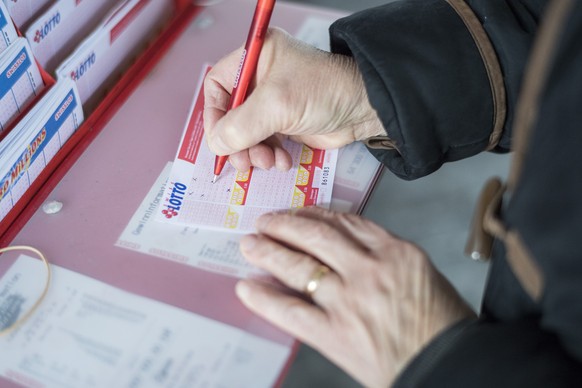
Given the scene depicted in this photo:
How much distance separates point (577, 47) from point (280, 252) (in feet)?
1.05

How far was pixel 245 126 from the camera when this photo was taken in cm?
67

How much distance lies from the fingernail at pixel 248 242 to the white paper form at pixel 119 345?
0.27 feet

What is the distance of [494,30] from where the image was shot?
68cm

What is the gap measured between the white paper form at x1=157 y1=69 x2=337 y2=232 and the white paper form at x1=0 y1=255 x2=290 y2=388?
0.39ft

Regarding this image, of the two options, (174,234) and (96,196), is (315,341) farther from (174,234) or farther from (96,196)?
(96,196)

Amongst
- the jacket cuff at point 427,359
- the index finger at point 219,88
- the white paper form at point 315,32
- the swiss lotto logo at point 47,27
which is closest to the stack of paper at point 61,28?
the swiss lotto logo at point 47,27

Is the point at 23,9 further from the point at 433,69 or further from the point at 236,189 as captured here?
the point at 433,69

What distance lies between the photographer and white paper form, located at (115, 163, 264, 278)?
621mm

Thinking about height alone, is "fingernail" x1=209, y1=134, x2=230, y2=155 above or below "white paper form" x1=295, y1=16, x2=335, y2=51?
below

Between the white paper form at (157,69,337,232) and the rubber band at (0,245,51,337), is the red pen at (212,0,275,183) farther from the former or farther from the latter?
the rubber band at (0,245,51,337)

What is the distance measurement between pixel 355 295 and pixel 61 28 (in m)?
0.50

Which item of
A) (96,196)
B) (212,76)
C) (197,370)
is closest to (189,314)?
(197,370)

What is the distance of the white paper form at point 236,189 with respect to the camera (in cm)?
67

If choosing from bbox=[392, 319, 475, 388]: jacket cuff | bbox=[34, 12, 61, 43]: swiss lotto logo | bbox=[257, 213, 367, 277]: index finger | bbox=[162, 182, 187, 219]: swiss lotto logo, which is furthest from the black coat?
bbox=[34, 12, 61, 43]: swiss lotto logo
